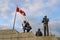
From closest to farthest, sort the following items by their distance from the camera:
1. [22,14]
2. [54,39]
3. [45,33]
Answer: [54,39] < [45,33] < [22,14]

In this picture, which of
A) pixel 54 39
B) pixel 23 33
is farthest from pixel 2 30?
pixel 54 39

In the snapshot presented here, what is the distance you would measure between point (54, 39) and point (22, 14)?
4.82 metres

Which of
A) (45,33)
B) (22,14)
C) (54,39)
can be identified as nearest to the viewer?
(54,39)

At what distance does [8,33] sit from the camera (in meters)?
19.9

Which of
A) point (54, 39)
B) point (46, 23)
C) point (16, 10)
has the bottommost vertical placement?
point (54, 39)

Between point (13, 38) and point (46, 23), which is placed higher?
point (46, 23)

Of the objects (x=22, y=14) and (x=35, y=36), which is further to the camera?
(x=22, y=14)

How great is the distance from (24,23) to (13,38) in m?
2.04

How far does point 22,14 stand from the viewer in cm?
2191

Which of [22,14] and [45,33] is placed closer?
[45,33]

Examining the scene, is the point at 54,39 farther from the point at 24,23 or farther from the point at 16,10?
the point at 16,10

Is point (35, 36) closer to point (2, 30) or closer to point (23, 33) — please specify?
point (23, 33)

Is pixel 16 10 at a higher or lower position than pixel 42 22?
higher

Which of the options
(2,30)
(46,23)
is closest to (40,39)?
(46,23)
